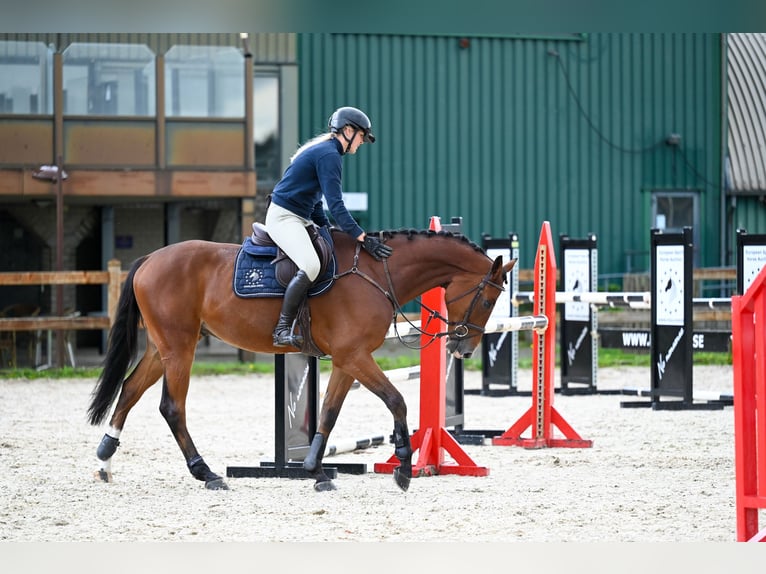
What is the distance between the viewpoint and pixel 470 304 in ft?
20.6

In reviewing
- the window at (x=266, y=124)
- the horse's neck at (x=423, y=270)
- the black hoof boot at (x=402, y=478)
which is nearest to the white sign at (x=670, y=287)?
the horse's neck at (x=423, y=270)

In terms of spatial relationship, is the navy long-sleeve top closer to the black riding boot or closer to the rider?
the rider

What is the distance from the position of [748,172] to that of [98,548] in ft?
53.6

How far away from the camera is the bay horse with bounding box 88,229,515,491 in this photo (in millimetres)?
6109

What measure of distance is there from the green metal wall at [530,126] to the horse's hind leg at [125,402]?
11297 millimetres

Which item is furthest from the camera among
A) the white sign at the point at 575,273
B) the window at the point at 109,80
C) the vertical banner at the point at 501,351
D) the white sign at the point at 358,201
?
the white sign at the point at 358,201

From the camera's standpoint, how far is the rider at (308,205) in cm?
600

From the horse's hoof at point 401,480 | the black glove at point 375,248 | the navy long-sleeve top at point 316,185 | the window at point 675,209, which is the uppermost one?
the window at point 675,209

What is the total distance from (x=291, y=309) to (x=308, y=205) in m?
0.58

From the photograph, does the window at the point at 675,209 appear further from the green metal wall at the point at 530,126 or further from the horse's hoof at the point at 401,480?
the horse's hoof at the point at 401,480

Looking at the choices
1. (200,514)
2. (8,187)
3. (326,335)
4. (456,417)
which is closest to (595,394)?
(456,417)

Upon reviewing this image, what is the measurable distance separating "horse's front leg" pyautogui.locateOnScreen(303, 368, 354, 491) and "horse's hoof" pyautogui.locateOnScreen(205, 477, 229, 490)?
0.45m

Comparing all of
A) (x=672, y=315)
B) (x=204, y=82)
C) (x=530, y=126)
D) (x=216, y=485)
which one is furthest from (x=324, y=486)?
(x=530, y=126)

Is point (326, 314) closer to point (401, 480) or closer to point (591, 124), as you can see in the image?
point (401, 480)
